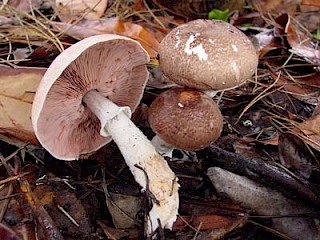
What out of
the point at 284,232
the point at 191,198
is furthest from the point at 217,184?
the point at 284,232

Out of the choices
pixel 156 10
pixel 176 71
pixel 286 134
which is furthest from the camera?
pixel 156 10

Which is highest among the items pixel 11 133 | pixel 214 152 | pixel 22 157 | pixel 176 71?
pixel 176 71

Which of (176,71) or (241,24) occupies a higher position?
(176,71)

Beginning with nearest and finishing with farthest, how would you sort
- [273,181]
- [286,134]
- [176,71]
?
[176,71] → [273,181] → [286,134]

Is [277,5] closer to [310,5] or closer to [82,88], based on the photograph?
[310,5]

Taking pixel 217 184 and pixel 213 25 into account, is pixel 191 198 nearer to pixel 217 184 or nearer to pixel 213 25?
pixel 217 184

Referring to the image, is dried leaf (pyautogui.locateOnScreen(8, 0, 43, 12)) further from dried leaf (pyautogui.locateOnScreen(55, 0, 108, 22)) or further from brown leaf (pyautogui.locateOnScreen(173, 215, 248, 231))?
brown leaf (pyautogui.locateOnScreen(173, 215, 248, 231))
